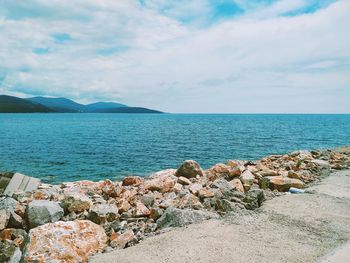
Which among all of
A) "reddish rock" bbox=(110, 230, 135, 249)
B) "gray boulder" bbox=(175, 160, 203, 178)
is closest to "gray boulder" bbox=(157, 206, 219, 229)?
"reddish rock" bbox=(110, 230, 135, 249)

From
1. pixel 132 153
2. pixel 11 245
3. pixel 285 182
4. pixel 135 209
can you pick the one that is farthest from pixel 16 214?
pixel 132 153

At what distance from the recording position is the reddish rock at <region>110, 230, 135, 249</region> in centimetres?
815

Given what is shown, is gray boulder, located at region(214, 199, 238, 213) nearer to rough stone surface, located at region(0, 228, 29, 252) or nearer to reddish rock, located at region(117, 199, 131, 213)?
reddish rock, located at region(117, 199, 131, 213)

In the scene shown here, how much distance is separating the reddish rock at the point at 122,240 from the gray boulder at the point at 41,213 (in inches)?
96.2

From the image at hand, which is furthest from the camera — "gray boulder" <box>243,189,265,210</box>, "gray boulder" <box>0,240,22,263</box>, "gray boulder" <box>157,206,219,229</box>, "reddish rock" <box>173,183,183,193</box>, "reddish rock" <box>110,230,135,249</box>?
"reddish rock" <box>173,183,183,193</box>

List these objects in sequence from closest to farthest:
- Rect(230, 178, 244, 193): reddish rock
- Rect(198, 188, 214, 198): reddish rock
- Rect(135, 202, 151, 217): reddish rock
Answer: Rect(135, 202, 151, 217): reddish rock
Rect(198, 188, 214, 198): reddish rock
Rect(230, 178, 244, 193): reddish rock

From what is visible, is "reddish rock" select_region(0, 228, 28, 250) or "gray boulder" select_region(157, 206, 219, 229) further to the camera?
"gray boulder" select_region(157, 206, 219, 229)

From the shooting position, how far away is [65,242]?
7.79m

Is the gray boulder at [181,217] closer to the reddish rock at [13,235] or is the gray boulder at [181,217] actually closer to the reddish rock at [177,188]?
the reddish rock at [177,188]

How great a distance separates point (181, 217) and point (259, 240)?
2.28 m

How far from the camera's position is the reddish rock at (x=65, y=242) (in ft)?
23.5

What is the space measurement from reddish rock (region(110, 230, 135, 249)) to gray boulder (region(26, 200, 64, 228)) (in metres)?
2.44

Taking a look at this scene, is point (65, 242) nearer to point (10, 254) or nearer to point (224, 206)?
point (10, 254)

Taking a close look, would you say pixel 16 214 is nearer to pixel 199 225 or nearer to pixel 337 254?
pixel 199 225
